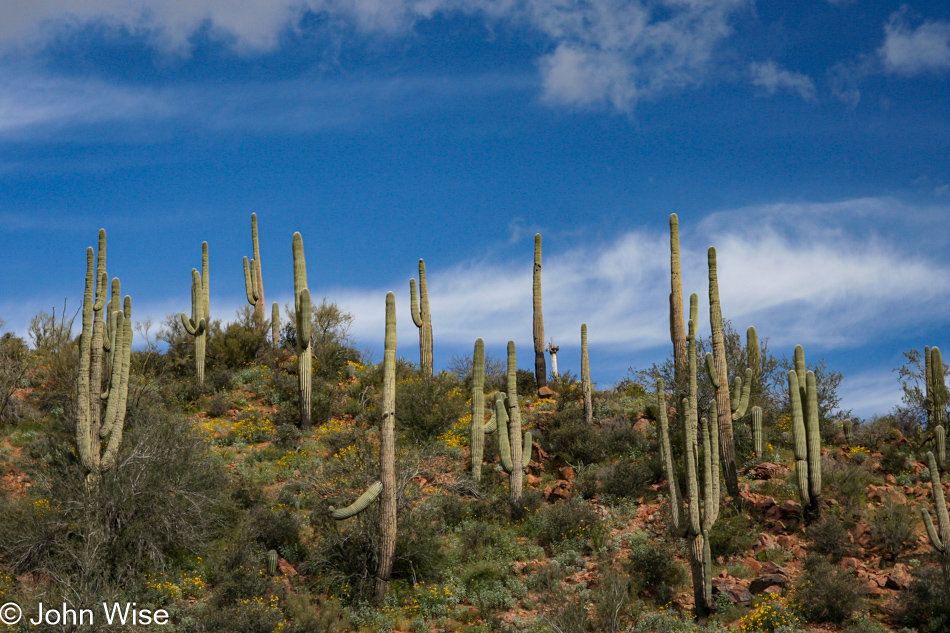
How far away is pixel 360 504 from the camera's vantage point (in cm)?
1445

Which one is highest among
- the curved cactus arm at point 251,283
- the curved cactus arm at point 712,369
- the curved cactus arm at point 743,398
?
the curved cactus arm at point 251,283

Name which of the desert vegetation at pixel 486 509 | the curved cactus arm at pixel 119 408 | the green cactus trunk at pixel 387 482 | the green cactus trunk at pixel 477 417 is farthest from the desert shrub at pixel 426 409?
the curved cactus arm at pixel 119 408

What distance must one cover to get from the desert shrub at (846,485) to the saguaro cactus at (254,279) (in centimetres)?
2055

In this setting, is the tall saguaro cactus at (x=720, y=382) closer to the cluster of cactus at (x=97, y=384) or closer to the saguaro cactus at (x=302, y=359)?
the saguaro cactus at (x=302, y=359)

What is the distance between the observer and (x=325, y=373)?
1070 inches

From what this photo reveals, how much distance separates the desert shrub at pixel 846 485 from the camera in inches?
655

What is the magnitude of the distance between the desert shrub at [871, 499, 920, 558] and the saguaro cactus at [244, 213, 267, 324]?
72.0 ft

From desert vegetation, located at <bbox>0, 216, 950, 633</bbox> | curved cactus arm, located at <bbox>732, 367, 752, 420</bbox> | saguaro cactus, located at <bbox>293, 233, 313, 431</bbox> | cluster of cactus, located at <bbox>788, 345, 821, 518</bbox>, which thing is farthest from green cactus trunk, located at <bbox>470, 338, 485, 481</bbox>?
cluster of cactus, located at <bbox>788, 345, 821, 518</bbox>

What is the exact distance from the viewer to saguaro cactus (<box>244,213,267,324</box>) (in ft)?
97.4

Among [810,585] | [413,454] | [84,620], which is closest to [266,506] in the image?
[413,454]

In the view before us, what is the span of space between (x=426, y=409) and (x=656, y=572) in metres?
9.84

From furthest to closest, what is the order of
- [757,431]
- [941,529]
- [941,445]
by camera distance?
[757,431] → [941,445] → [941,529]

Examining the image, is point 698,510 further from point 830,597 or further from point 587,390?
point 587,390

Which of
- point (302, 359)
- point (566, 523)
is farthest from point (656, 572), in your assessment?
point (302, 359)
